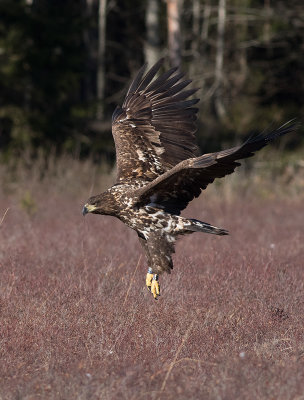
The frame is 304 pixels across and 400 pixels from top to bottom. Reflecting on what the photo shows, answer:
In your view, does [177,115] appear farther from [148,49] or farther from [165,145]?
[148,49]

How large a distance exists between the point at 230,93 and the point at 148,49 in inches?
435

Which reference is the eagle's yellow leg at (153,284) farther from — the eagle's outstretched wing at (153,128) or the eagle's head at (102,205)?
the eagle's outstretched wing at (153,128)

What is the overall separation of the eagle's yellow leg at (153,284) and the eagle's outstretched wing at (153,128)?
3.57ft

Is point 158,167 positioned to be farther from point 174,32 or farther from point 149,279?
point 174,32

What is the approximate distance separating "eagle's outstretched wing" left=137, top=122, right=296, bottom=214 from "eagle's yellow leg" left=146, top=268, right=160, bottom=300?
0.64 m

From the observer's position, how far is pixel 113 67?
33656mm

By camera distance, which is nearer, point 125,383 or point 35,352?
point 125,383

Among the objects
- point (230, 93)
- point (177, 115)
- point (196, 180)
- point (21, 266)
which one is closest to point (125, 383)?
point (196, 180)

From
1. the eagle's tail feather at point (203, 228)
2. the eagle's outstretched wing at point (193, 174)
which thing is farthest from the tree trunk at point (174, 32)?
the eagle's tail feather at point (203, 228)

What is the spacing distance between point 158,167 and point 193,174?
4.34 feet

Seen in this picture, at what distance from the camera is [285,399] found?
4.37 m

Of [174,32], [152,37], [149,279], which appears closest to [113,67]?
[152,37]

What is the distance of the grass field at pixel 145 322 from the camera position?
4.65 m

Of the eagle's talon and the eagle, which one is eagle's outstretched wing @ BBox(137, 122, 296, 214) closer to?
the eagle
